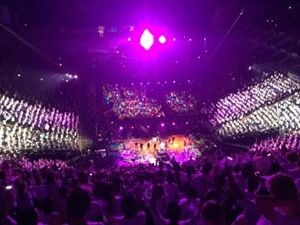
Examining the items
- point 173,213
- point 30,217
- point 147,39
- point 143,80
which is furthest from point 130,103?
point 30,217

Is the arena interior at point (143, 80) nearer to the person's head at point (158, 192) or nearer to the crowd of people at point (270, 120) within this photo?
the crowd of people at point (270, 120)

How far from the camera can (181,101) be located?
124 ft

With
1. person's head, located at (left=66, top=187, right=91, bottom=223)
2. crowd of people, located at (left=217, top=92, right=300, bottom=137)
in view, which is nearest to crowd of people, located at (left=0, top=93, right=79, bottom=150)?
crowd of people, located at (left=217, top=92, right=300, bottom=137)

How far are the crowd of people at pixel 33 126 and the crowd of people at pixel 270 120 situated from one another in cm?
1199

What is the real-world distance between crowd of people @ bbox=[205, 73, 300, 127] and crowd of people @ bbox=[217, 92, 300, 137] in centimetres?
89

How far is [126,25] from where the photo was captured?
36.8 metres

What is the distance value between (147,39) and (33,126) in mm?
10987

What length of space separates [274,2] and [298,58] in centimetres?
1040

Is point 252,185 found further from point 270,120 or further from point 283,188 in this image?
point 270,120

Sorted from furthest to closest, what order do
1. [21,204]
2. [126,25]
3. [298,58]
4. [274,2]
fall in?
[274,2]
[126,25]
[298,58]
[21,204]

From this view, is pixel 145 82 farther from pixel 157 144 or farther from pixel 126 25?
pixel 157 144

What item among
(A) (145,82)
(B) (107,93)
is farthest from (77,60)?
(A) (145,82)

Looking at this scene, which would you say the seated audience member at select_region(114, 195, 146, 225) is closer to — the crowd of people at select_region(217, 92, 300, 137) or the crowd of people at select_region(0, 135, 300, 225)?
the crowd of people at select_region(0, 135, 300, 225)

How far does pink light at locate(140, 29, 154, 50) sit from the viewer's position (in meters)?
20.1
